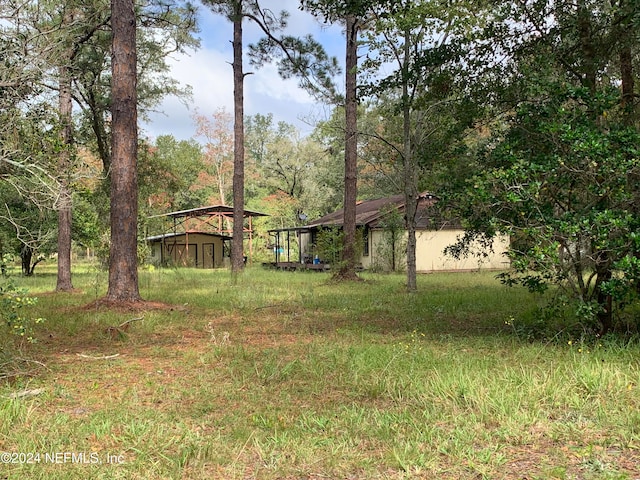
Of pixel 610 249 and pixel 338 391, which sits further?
pixel 610 249

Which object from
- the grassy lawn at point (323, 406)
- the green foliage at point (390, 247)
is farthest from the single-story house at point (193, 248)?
the grassy lawn at point (323, 406)

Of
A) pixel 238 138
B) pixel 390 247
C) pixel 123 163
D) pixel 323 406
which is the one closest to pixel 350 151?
pixel 238 138

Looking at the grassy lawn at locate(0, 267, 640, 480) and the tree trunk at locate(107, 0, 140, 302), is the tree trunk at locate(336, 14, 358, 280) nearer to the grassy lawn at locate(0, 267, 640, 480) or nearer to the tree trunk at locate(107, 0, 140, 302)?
the tree trunk at locate(107, 0, 140, 302)

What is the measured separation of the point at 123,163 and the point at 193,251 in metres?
23.8

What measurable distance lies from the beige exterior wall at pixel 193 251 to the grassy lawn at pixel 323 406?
25.2 meters

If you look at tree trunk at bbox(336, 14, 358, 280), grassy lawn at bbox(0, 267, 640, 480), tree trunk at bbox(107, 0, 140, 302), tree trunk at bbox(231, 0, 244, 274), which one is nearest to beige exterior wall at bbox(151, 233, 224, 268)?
tree trunk at bbox(231, 0, 244, 274)

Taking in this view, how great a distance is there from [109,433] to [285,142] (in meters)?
39.6

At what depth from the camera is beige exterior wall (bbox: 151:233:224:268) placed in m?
32.3

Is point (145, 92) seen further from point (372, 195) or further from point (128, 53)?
point (372, 195)

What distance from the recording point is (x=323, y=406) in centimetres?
419

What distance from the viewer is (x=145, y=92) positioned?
1900 cm

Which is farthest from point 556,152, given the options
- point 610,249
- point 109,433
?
point 109,433

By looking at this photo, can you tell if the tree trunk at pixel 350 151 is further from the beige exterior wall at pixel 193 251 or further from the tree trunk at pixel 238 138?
the beige exterior wall at pixel 193 251

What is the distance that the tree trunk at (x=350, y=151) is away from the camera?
1611cm
